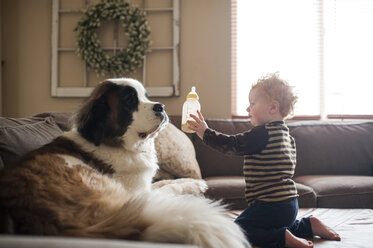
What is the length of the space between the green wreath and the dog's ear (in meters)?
2.10

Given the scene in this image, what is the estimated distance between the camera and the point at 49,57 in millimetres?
3961

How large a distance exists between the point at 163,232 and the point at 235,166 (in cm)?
227

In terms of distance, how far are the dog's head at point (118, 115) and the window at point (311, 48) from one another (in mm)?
2352

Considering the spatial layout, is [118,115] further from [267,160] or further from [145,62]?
[145,62]

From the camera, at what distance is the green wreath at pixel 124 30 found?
12.0ft

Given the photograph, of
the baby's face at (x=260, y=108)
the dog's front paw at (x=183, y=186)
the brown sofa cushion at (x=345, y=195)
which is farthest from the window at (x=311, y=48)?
the baby's face at (x=260, y=108)

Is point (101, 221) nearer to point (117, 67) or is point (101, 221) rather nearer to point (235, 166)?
point (235, 166)

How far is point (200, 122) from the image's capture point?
161cm

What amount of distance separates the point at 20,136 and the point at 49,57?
2.73 meters

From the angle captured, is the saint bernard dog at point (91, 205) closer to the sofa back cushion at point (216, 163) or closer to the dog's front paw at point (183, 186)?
the dog's front paw at point (183, 186)

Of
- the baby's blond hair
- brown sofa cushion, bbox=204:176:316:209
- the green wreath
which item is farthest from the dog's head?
the green wreath

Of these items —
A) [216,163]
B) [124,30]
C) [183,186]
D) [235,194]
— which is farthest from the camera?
[124,30]

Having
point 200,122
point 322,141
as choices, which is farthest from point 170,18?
point 200,122

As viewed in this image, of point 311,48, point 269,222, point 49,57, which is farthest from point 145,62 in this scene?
point 269,222
